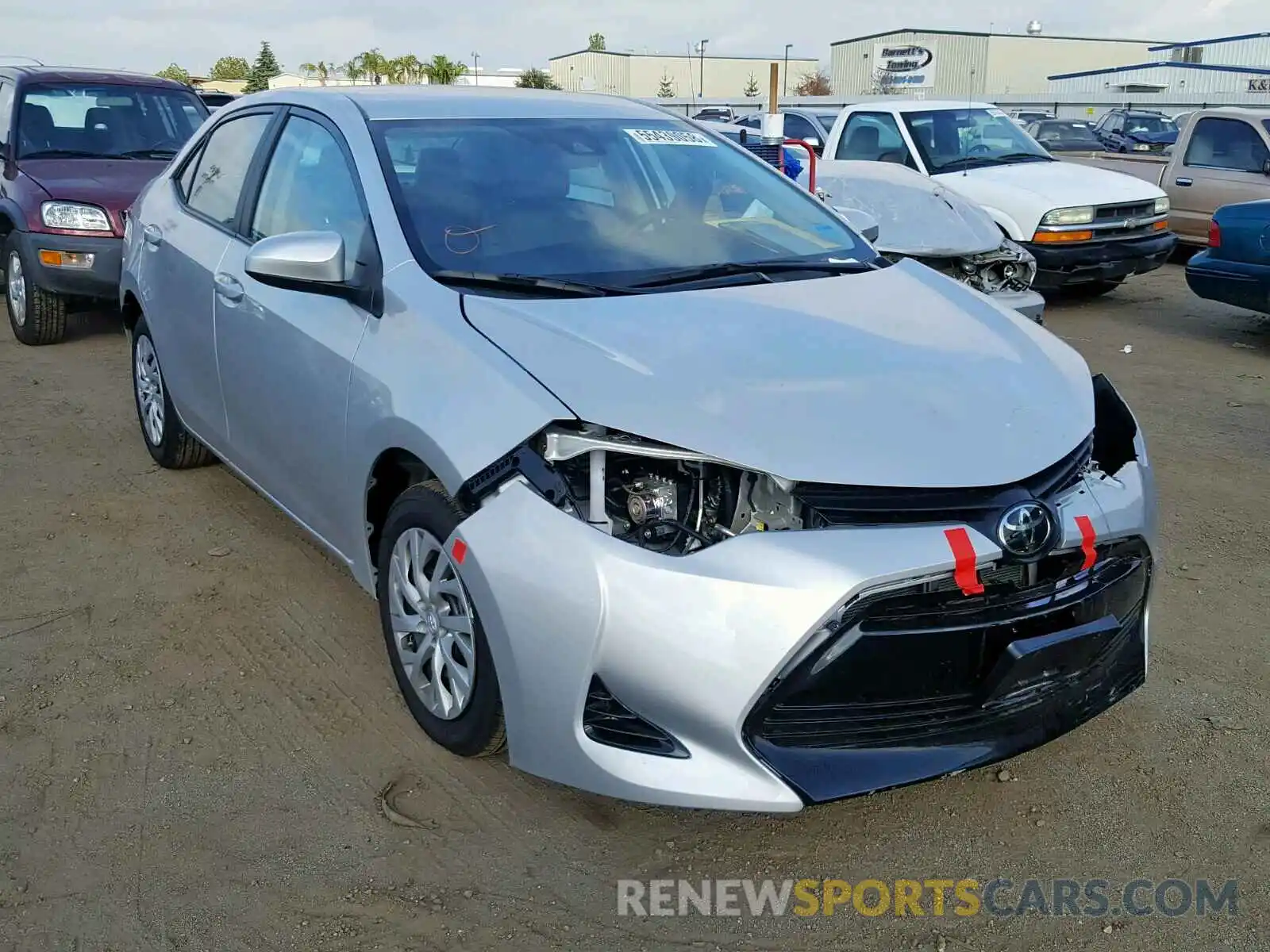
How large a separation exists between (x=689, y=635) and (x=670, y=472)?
17.3 inches

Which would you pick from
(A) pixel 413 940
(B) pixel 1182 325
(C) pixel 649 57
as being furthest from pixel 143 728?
(C) pixel 649 57

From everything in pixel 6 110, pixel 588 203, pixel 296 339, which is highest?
pixel 6 110

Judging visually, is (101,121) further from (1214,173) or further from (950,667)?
(1214,173)

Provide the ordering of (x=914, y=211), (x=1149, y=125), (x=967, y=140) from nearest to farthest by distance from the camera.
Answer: (x=914, y=211) → (x=967, y=140) → (x=1149, y=125)

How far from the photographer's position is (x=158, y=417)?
5375 mm

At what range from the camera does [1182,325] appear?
30.3 ft

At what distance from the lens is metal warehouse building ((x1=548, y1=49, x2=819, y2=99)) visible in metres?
67.3

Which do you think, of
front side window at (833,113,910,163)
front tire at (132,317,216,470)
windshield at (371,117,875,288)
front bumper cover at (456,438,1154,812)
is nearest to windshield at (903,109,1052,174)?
front side window at (833,113,910,163)

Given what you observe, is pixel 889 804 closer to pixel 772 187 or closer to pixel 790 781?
pixel 790 781

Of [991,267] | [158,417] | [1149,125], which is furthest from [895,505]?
[1149,125]

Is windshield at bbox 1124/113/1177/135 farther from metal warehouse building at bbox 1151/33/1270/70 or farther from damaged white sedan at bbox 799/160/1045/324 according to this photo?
metal warehouse building at bbox 1151/33/1270/70

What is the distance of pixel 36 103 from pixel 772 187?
6.90m

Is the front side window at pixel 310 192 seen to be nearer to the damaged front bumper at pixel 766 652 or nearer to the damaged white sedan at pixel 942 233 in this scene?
the damaged front bumper at pixel 766 652

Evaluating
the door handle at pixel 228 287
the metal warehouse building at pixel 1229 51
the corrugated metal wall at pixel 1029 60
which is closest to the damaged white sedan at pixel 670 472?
the door handle at pixel 228 287
